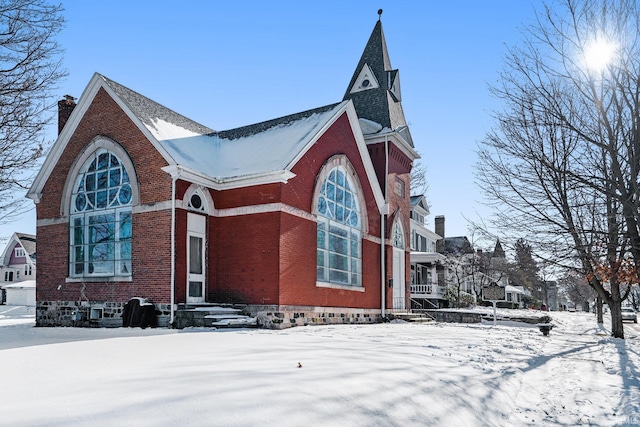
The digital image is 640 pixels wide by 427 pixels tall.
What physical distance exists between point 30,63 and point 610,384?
55.8 ft

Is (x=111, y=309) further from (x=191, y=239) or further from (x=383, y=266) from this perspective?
(x=383, y=266)

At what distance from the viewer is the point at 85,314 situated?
15.9 meters

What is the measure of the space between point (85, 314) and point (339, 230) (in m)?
8.78

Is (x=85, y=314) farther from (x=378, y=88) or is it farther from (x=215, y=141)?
(x=378, y=88)

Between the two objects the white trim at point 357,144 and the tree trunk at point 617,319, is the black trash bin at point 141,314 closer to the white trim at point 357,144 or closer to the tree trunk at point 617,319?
the white trim at point 357,144

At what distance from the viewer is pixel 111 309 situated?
50.1 ft

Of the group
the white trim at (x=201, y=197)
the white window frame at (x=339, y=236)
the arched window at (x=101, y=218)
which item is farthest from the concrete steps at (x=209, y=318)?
the white window frame at (x=339, y=236)

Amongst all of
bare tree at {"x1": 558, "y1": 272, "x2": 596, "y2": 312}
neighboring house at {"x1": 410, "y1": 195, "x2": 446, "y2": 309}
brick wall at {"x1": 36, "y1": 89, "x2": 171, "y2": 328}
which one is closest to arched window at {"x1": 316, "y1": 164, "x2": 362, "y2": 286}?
brick wall at {"x1": 36, "y1": 89, "x2": 171, "y2": 328}

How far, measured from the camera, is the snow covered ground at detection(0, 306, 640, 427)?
4387 millimetres

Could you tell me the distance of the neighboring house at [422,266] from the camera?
33750 millimetres

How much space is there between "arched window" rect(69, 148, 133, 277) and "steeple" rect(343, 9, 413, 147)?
11673 mm

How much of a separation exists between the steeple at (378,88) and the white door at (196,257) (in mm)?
10717

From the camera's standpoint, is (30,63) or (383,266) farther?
(383,266)

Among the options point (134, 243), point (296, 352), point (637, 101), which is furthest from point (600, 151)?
point (134, 243)
